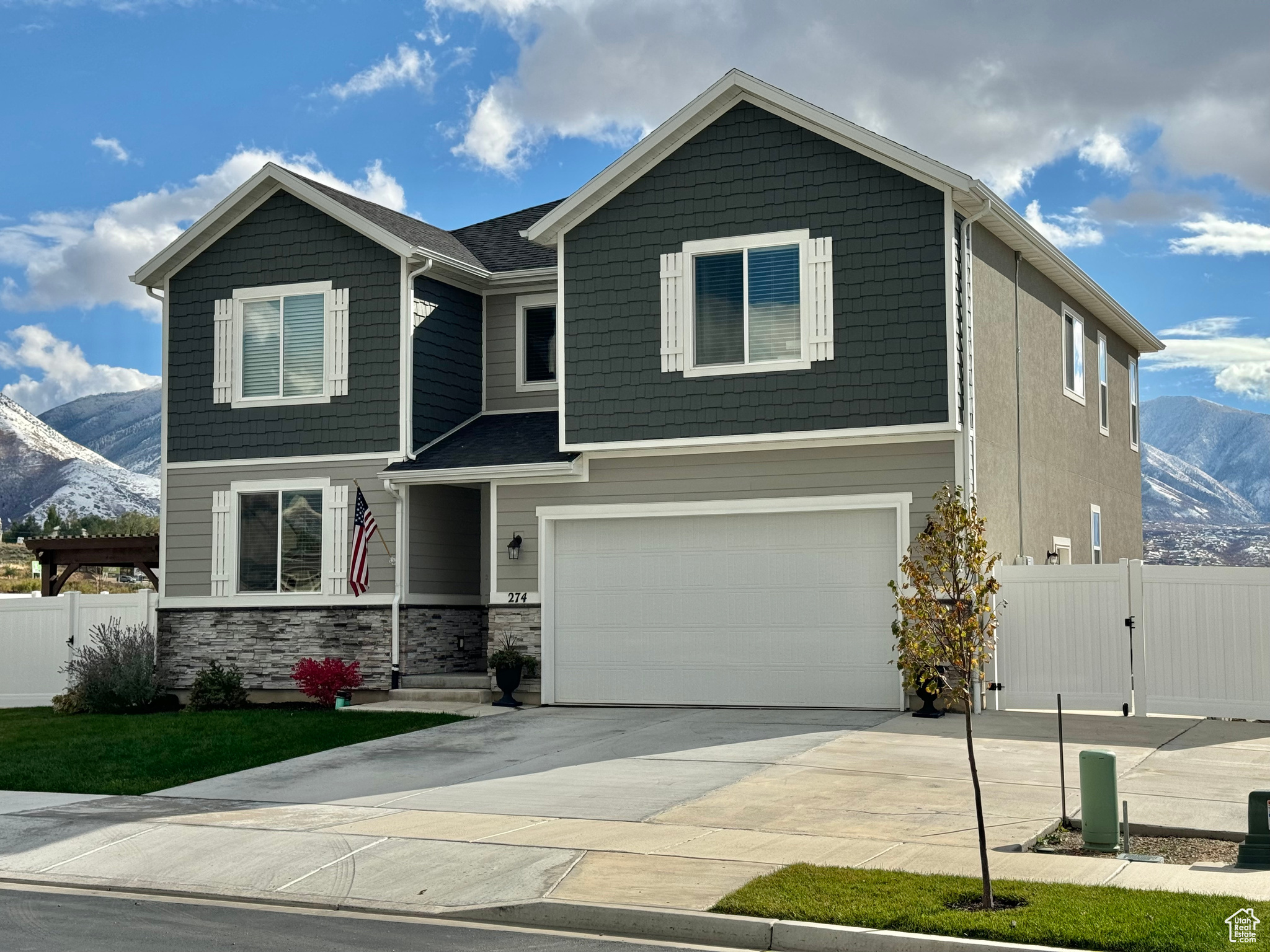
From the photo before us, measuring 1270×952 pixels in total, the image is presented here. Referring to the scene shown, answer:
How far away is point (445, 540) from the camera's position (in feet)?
68.7

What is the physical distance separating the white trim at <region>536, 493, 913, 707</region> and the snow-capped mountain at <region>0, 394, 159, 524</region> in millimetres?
137112

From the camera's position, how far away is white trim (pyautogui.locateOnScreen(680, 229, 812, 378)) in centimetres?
1744

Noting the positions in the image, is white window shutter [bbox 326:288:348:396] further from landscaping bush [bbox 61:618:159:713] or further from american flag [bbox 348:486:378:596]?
landscaping bush [bbox 61:618:159:713]

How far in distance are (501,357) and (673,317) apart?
4473 mm

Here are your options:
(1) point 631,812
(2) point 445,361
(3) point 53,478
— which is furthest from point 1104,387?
(3) point 53,478

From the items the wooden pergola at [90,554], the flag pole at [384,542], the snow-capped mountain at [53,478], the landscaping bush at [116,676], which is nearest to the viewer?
the flag pole at [384,542]

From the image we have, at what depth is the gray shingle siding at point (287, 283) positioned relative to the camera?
2030cm

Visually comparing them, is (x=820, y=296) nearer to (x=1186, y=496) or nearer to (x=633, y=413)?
(x=633, y=413)

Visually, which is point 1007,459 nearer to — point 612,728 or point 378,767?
point 612,728

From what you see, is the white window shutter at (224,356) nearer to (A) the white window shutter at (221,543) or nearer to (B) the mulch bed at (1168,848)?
(A) the white window shutter at (221,543)

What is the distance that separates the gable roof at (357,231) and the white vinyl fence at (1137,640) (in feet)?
28.5

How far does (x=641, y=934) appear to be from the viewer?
836 centimetres

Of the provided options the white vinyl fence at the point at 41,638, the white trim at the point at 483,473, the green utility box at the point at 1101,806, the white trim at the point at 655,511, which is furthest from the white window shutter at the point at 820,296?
the white vinyl fence at the point at 41,638

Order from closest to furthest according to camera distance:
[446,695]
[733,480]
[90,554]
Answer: [733,480], [446,695], [90,554]
